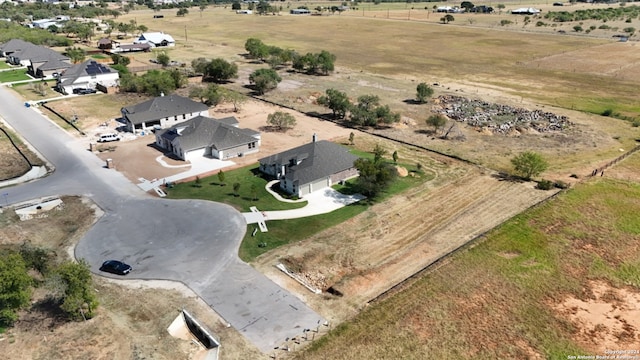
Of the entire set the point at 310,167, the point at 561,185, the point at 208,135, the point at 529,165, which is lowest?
the point at 561,185

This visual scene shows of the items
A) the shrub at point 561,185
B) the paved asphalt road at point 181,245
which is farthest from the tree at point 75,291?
the shrub at point 561,185

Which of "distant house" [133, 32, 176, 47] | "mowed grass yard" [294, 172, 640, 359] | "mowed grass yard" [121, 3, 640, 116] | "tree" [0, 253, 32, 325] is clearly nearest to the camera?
"tree" [0, 253, 32, 325]

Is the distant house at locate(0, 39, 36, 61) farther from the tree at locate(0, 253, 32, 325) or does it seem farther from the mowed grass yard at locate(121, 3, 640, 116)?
the tree at locate(0, 253, 32, 325)

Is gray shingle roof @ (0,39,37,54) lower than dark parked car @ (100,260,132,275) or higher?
higher

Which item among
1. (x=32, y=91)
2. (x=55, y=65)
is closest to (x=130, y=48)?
(x=55, y=65)

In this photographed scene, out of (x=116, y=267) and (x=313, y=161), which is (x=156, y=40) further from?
(x=116, y=267)

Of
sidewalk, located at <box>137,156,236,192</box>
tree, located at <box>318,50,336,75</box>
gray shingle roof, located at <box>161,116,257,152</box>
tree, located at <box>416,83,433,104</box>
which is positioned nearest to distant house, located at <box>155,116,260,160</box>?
gray shingle roof, located at <box>161,116,257,152</box>

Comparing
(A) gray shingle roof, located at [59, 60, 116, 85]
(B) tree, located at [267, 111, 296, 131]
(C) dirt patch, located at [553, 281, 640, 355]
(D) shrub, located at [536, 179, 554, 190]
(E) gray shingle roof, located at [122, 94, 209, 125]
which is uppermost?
(A) gray shingle roof, located at [59, 60, 116, 85]
